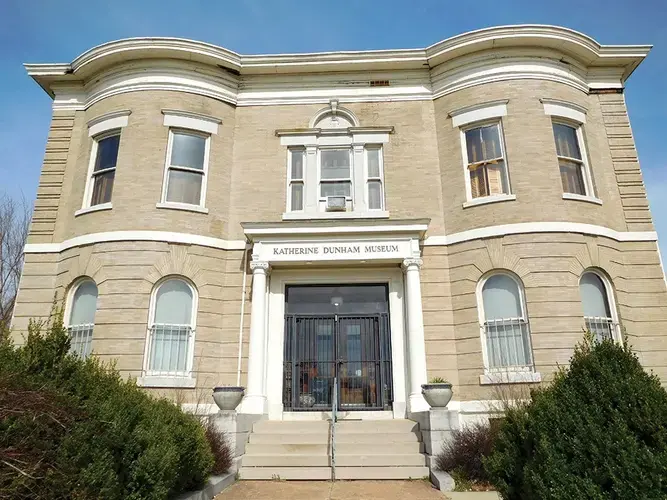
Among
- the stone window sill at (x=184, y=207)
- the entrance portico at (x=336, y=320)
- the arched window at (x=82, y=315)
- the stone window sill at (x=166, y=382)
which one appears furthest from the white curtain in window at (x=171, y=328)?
the stone window sill at (x=184, y=207)

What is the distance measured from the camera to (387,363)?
457 inches

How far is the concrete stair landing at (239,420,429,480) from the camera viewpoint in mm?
8789

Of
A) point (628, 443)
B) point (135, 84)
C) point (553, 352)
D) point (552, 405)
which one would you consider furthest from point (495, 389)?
point (135, 84)

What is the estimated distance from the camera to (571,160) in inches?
485

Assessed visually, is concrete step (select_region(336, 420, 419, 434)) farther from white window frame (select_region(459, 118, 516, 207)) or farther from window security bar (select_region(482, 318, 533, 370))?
white window frame (select_region(459, 118, 516, 207))

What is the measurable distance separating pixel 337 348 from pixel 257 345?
6.29 feet

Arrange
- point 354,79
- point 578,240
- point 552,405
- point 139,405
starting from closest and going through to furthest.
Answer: point 552,405
point 139,405
point 578,240
point 354,79

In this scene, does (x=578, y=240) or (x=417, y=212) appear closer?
(x=578, y=240)

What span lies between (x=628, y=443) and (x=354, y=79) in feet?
37.7

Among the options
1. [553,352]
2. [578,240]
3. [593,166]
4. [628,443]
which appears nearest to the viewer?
[628,443]

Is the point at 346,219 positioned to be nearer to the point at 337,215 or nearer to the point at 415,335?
the point at 337,215

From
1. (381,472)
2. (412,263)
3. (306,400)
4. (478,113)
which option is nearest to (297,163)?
(412,263)

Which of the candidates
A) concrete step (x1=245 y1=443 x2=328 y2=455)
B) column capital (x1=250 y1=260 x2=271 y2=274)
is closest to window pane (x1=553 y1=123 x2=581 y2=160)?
column capital (x1=250 y1=260 x2=271 y2=274)

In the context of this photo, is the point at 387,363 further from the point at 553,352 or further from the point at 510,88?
the point at 510,88
